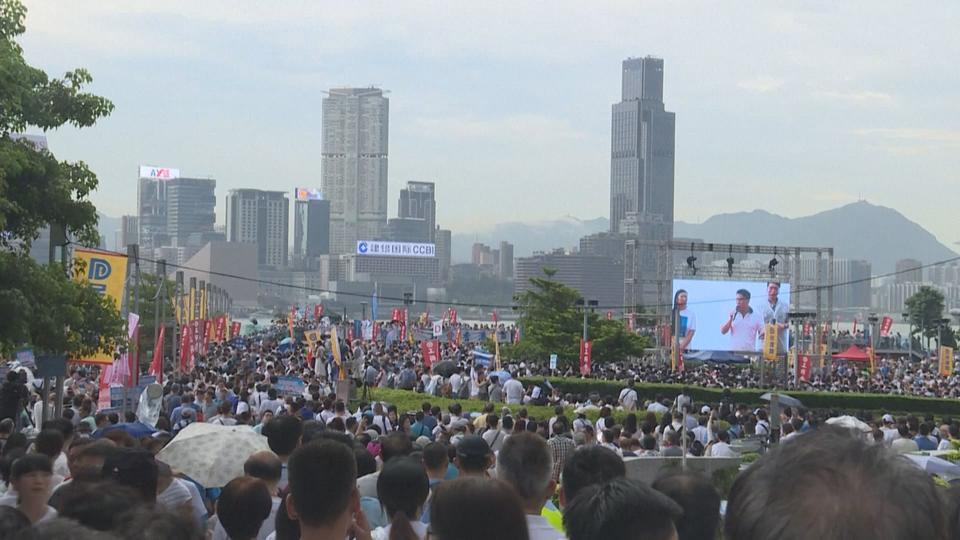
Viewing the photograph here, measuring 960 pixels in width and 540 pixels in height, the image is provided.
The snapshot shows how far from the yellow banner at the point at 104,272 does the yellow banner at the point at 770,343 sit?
109ft

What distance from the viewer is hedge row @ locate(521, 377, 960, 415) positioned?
3444cm

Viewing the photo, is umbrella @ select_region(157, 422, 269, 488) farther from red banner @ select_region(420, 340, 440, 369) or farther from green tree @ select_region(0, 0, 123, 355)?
red banner @ select_region(420, 340, 440, 369)

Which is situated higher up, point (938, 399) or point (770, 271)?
point (770, 271)

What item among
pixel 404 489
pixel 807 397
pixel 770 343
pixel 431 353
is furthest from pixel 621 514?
pixel 770 343

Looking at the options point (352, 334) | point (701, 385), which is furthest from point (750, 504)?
point (352, 334)

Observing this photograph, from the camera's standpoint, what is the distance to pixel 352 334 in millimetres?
74375

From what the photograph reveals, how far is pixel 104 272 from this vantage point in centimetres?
1845

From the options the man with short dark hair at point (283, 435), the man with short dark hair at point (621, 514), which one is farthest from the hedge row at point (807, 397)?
the man with short dark hair at point (621, 514)

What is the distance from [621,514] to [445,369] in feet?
109

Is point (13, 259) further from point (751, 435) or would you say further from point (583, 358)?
point (583, 358)

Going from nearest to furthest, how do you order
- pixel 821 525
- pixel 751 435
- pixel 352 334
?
pixel 821 525 < pixel 751 435 < pixel 352 334

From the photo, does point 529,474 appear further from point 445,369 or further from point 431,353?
point 431,353

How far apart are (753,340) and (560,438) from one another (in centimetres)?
4324

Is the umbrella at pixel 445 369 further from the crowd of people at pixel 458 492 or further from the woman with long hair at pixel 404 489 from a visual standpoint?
the woman with long hair at pixel 404 489
